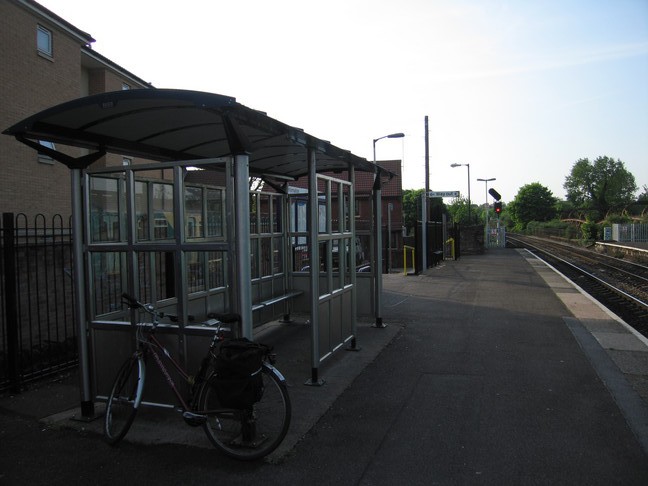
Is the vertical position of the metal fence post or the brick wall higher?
the brick wall

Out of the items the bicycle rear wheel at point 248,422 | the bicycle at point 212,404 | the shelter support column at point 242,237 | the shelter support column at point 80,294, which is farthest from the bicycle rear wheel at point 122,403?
the shelter support column at point 242,237

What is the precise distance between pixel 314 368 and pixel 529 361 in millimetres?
2857

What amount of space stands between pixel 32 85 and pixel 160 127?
1525 centimetres

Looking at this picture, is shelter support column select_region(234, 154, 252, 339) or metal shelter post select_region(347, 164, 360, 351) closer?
shelter support column select_region(234, 154, 252, 339)

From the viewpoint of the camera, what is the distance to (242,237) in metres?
4.00

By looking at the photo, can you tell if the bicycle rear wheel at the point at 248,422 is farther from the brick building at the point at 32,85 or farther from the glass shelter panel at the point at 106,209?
the brick building at the point at 32,85

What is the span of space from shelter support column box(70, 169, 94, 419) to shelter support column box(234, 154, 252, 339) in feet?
5.40

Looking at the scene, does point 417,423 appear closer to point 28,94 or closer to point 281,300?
point 281,300

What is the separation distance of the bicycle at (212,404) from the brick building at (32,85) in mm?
14207

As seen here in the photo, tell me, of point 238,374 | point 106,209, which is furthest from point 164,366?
point 106,209

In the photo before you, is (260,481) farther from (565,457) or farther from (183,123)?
(183,123)

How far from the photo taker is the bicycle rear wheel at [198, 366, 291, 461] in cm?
379

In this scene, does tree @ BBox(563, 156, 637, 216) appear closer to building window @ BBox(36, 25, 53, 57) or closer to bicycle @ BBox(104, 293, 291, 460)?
building window @ BBox(36, 25, 53, 57)

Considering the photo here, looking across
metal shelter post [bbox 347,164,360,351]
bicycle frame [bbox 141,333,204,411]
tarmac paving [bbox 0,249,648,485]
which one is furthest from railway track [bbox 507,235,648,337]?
bicycle frame [bbox 141,333,204,411]
